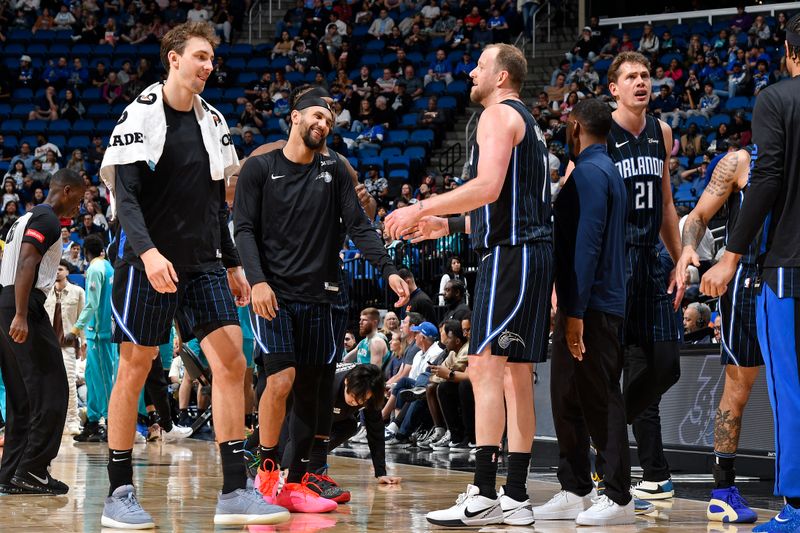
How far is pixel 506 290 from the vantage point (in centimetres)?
509

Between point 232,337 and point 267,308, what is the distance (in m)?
0.30

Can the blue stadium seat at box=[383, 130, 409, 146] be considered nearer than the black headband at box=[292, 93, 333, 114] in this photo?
No

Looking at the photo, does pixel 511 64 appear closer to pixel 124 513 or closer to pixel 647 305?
pixel 647 305

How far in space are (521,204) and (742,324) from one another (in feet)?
4.77

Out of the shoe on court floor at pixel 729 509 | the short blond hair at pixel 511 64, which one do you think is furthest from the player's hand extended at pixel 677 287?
the short blond hair at pixel 511 64

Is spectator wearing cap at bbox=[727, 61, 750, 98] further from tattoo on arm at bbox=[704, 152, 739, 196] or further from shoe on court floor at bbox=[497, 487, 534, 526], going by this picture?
shoe on court floor at bbox=[497, 487, 534, 526]

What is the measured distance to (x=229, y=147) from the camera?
536 centimetres

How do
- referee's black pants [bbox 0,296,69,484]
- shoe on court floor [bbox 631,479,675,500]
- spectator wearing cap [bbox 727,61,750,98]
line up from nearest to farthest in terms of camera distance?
shoe on court floor [bbox 631,479,675,500] → referee's black pants [bbox 0,296,69,484] → spectator wearing cap [bbox 727,61,750,98]

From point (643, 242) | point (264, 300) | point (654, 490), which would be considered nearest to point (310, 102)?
point (264, 300)

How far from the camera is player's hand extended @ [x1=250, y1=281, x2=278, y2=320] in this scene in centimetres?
527

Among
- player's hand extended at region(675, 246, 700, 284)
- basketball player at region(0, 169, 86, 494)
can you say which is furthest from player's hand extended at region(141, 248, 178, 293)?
player's hand extended at region(675, 246, 700, 284)

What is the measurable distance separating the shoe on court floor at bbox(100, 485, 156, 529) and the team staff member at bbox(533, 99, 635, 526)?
6.32 feet

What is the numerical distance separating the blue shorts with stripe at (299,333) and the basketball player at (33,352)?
1.69m

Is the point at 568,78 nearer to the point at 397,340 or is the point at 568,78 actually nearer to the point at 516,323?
the point at 397,340
